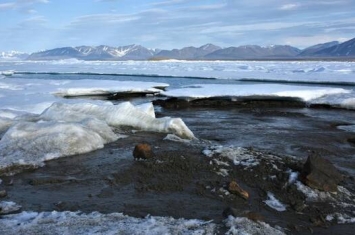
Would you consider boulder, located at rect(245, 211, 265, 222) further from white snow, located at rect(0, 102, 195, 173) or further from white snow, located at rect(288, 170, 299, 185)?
white snow, located at rect(0, 102, 195, 173)

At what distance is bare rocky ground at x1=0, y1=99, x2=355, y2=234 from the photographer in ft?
15.3

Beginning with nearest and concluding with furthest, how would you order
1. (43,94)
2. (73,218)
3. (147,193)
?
(73,218) < (147,193) < (43,94)

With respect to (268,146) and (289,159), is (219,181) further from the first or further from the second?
(268,146)

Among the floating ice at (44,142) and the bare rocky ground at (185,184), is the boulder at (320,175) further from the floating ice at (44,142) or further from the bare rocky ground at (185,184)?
the floating ice at (44,142)

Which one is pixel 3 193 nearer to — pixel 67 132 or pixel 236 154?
pixel 67 132

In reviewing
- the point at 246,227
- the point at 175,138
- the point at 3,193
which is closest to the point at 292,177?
the point at 246,227

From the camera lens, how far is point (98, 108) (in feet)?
31.2

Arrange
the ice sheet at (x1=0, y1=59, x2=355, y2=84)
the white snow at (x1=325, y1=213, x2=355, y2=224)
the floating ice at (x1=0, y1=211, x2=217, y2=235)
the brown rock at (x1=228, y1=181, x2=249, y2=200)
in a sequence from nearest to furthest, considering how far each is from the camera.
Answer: the floating ice at (x1=0, y1=211, x2=217, y2=235)
the white snow at (x1=325, y1=213, x2=355, y2=224)
the brown rock at (x1=228, y1=181, x2=249, y2=200)
the ice sheet at (x1=0, y1=59, x2=355, y2=84)

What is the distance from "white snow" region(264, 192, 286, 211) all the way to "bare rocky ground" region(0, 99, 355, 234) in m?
0.07

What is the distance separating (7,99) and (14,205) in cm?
1063

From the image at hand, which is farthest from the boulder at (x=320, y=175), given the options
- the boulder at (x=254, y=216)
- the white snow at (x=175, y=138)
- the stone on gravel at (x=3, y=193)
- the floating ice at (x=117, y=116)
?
the stone on gravel at (x=3, y=193)

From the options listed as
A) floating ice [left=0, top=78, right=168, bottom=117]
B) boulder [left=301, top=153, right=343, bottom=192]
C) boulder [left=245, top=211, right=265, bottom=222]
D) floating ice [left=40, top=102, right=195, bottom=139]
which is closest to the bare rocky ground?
boulder [left=245, top=211, right=265, bottom=222]

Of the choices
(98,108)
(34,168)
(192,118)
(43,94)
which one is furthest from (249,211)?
(43,94)

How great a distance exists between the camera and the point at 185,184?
5.60m
